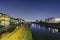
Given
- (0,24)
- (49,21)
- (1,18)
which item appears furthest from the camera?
(49,21)

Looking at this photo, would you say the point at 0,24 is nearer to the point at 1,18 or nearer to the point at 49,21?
the point at 1,18

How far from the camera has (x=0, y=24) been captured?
87.8 feet

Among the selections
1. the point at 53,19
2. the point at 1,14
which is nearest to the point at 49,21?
the point at 53,19

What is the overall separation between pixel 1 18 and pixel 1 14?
1.87m

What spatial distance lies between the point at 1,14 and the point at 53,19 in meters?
110

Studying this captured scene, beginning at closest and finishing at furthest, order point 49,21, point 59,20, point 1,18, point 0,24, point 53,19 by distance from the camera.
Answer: point 0,24
point 1,18
point 59,20
point 53,19
point 49,21

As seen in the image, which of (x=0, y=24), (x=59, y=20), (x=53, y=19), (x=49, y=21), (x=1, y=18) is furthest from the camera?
(x=49, y=21)

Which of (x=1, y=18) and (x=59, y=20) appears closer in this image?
(x=1, y=18)

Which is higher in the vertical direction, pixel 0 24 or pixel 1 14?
pixel 1 14

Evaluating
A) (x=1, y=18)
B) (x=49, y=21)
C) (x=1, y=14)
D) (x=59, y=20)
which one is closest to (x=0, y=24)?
(x=1, y=18)

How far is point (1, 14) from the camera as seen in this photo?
30875mm

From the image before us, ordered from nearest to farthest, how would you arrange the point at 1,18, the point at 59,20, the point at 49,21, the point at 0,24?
1. the point at 0,24
2. the point at 1,18
3. the point at 59,20
4. the point at 49,21

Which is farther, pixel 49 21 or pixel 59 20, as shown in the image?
pixel 49 21

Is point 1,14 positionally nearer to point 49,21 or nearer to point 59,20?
point 59,20
